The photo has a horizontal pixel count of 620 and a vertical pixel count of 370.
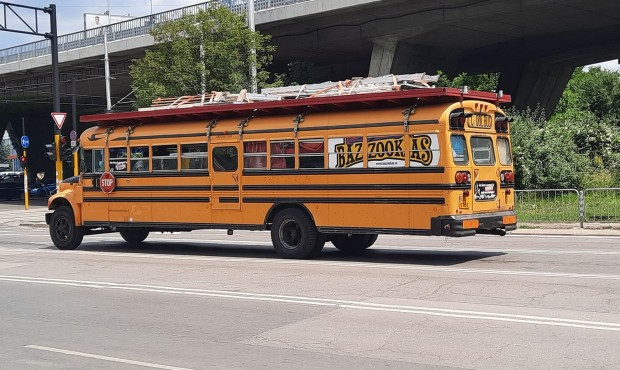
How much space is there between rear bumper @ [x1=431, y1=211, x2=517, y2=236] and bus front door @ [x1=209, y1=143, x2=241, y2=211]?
14.0 feet

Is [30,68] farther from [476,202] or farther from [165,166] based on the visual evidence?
[476,202]

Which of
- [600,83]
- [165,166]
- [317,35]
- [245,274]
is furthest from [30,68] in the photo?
[245,274]

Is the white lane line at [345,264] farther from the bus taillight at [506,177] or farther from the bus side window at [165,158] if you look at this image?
the bus taillight at [506,177]

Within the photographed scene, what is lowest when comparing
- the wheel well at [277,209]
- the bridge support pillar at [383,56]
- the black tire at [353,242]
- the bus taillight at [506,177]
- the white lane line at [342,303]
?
the white lane line at [342,303]

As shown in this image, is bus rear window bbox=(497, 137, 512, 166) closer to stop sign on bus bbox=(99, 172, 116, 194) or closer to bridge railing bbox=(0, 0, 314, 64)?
stop sign on bus bbox=(99, 172, 116, 194)

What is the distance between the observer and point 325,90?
49.0 ft

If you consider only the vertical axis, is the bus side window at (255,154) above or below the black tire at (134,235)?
above

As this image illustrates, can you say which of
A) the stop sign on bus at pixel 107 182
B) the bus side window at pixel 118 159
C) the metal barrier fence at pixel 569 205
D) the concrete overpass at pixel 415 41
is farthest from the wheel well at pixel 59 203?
the concrete overpass at pixel 415 41

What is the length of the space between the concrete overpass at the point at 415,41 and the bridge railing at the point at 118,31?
0.06m

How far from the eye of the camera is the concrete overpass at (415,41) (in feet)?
111

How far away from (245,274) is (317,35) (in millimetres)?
27206

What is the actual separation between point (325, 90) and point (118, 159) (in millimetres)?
5269

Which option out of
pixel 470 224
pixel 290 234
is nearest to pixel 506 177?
pixel 470 224

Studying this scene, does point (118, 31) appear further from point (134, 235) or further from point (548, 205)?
point (548, 205)
